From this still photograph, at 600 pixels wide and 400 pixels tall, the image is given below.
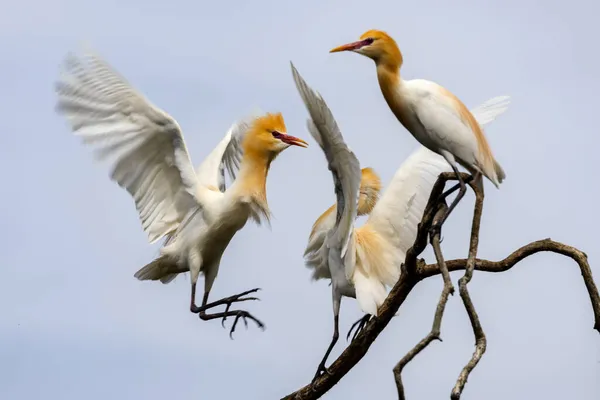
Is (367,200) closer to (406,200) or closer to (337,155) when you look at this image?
(406,200)

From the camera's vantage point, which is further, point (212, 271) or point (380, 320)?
point (212, 271)

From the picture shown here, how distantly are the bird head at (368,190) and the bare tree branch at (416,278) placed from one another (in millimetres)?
1500

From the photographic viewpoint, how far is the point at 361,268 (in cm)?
874

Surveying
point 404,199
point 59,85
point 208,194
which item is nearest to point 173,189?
point 208,194

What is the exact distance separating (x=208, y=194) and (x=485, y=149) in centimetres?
266

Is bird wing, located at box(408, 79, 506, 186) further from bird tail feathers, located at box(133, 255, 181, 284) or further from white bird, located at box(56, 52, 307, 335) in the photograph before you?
bird tail feathers, located at box(133, 255, 181, 284)

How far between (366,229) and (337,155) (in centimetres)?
142

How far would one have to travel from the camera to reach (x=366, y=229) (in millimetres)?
9117

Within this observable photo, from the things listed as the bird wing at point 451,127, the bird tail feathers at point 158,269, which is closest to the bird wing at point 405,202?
the bird wing at point 451,127

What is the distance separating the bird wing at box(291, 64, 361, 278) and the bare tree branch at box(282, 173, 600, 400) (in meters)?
0.58

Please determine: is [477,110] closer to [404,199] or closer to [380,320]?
[404,199]

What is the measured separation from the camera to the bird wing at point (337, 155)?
739 cm

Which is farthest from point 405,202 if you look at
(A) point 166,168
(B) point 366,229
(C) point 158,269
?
(C) point 158,269

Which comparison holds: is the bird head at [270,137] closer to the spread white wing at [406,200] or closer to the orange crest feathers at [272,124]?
the orange crest feathers at [272,124]
